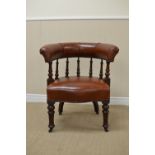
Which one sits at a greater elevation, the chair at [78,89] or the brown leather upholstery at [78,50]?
the brown leather upholstery at [78,50]

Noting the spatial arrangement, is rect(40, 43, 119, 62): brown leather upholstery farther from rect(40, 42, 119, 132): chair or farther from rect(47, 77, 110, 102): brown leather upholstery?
rect(47, 77, 110, 102): brown leather upholstery

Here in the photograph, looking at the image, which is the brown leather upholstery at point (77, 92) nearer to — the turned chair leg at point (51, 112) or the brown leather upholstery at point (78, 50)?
the turned chair leg at point (51, 112)

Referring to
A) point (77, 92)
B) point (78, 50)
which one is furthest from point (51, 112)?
point (78, 50)

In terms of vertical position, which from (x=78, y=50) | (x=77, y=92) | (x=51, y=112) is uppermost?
(x=78, y=50)

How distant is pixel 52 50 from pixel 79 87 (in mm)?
487

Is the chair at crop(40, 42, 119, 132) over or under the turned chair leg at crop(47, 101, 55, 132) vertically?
over

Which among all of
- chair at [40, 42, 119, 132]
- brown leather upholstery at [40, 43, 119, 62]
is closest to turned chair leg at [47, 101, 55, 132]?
chair at [40, 42, 119, 132]

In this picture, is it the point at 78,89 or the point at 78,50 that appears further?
the point at 78,50

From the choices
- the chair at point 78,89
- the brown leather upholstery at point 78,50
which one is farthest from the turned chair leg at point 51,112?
the brown leather upholstery at point 78,50

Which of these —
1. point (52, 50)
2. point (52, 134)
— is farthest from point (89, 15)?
point (52, 134)

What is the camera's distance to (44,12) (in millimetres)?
3445

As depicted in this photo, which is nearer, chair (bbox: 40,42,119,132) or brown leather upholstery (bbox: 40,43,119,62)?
chair (bbox: 40,42,119,132)

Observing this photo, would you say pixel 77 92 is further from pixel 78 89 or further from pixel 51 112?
pixel 51 112
